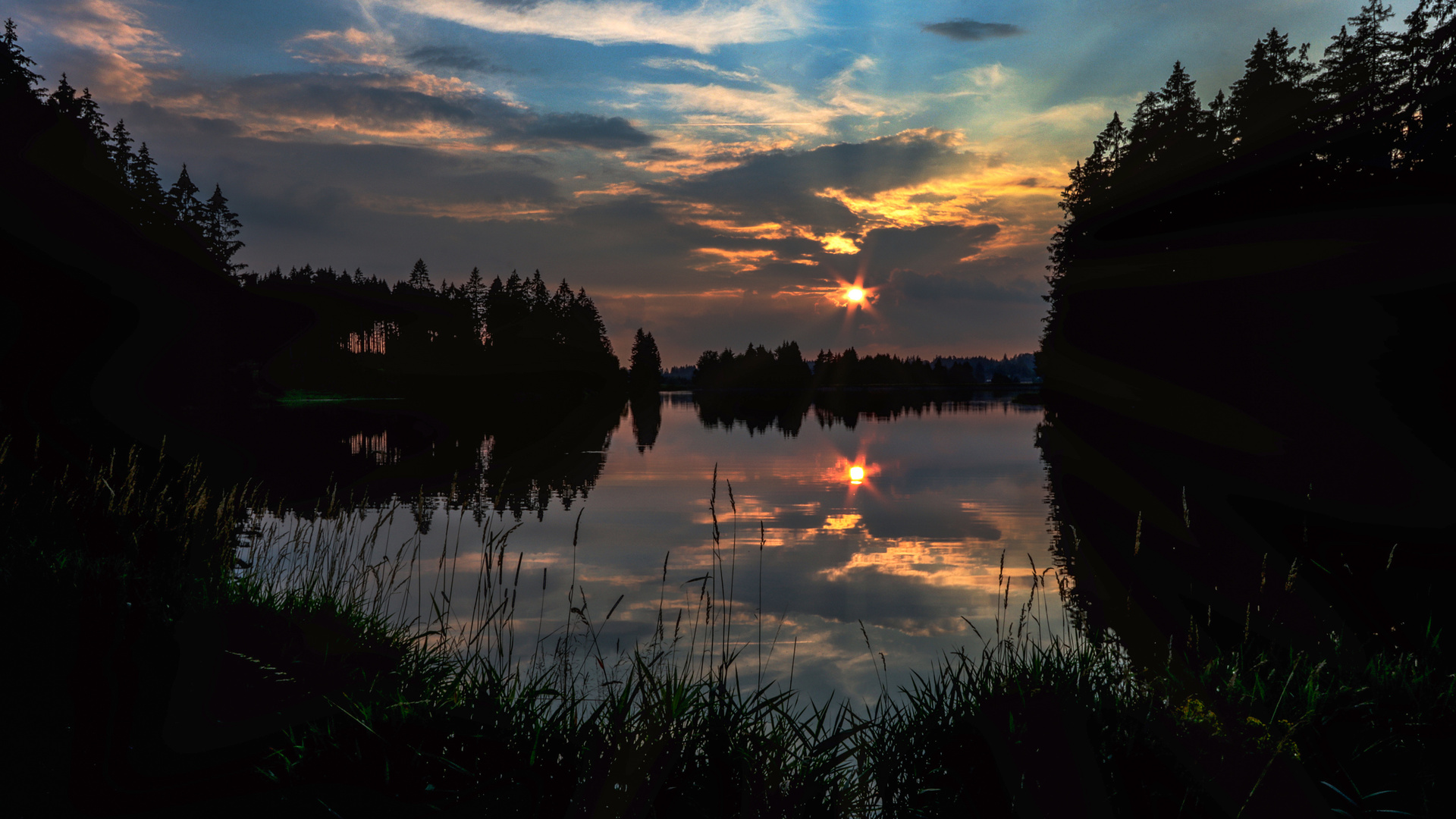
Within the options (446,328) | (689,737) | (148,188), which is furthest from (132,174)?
(689,737)

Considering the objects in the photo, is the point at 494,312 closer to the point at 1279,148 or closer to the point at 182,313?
the point at 182,313

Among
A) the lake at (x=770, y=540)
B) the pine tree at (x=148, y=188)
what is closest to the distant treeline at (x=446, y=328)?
the pine tree at (x=148, y=188)

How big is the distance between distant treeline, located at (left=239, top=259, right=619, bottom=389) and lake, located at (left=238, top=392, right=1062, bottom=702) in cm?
6897

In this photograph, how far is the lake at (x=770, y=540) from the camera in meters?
8.88

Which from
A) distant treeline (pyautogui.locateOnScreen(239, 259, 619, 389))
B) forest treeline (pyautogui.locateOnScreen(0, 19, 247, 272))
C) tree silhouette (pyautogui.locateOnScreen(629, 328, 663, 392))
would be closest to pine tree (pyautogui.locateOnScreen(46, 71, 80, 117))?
forest treeline (pyautogui.locateOnScreen(0, 19, 247, 272))

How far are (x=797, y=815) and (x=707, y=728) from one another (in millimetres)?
706

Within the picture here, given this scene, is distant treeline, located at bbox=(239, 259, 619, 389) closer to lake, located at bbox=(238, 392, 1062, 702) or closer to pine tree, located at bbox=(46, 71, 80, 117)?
pine tree, located at bbox=(46, 71, 80, 117)

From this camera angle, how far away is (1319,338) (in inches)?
1163

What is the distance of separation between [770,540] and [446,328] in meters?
101

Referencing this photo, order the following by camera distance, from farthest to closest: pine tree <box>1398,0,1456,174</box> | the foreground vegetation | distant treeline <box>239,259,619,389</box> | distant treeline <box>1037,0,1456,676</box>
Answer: distant treeline <box>239,259,619,389</box> → pine tree <box>1398,0,1456,174</box> → distant treeline <box>1037,0,1456,676</box> → the foreground vegetation

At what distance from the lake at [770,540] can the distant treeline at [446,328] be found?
68969 mm

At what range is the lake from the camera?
8.88 metres

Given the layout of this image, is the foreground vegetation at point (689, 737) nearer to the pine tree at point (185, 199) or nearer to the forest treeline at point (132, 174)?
the forest treeline at point (132, 174)

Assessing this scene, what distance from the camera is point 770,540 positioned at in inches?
582
